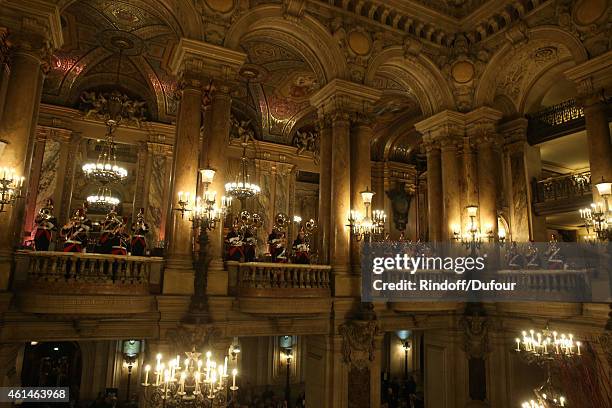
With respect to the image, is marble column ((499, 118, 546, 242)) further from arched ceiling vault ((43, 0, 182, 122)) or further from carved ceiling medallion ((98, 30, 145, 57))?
carved ceiling medallion ((98, 30, 145, 57))

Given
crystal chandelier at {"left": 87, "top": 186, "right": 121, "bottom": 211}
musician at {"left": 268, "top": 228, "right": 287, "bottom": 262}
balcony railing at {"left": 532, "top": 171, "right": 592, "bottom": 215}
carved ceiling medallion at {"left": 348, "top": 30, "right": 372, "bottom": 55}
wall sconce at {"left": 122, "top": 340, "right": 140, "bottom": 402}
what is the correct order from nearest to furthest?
musician at {"left": 268, "top": 228, "right": 287, "bottom": 262} < carved ceiling medallion at {"left": 348, "top": 30, "right": 372, "bottom": 55} < balcony railing at {"left": 532, "top": 171, "right": 592, "bottom": 215} < crystal chandelier at {"left": 87, "top": 186, "right": 121, "bottom": 211} < wall sconce at {"left": 122, "top": 340, "right": 140, "bottom": 402}

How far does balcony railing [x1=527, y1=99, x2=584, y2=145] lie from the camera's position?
1357 cm

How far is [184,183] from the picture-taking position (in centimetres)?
916

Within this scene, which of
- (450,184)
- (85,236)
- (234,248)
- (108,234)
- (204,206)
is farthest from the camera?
(450,184)

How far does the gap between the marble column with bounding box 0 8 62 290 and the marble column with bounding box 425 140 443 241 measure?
10.3 metres

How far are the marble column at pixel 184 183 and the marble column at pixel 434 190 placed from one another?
7.32 metres

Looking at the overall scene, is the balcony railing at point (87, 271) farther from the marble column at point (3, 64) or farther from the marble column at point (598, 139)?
the marble column at point (598, 139)

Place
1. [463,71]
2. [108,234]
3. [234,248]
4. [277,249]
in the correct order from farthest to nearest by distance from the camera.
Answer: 1. [463,71]
2. [277,249]
3. [234,248]
4. [108,234]

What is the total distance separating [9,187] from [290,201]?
11.1 meters

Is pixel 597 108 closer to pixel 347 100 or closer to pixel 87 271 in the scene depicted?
pixel 347 100

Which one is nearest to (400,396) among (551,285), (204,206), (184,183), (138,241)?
(551,285)

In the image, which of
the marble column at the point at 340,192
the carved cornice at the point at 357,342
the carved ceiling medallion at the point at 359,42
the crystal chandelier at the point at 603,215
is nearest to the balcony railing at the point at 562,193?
the crystal chandelier at the point at 603,215

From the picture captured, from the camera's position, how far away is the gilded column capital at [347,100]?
37.5ft

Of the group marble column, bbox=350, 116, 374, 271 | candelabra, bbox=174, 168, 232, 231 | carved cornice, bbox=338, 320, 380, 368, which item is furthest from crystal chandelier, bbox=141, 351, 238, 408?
marble column, bbox=350, 116, 374, 271
